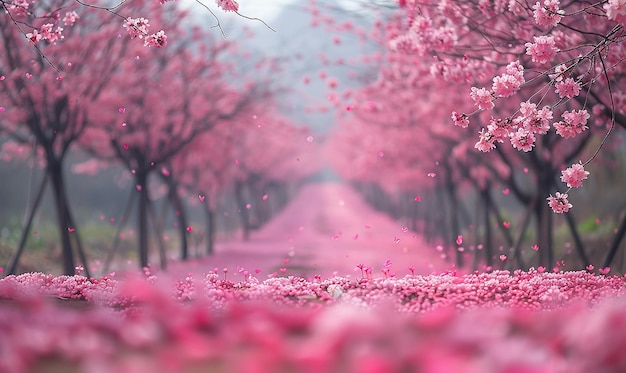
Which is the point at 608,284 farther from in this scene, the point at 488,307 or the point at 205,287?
the point at 205,287

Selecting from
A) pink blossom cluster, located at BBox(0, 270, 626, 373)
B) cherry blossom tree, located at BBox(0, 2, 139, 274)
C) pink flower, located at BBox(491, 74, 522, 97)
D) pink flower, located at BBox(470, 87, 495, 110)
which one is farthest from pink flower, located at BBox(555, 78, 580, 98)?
cherry blossom tree, located at BBox(0, 2, 139, 274)

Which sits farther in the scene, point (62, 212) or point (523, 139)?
point (62, 212)

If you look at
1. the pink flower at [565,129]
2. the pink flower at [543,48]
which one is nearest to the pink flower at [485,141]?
the pink flower at [565,129]

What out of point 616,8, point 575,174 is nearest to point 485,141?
point 575,174

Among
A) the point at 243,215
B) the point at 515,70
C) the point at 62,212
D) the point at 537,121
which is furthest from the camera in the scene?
the point at 243,215

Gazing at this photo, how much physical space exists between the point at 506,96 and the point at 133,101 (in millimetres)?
12599

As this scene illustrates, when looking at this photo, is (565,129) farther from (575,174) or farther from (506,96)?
(506,96)

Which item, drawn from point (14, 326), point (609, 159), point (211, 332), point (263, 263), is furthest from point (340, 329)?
point (609, 159)

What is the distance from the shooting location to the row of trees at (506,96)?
7465mm

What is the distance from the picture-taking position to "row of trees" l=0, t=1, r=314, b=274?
46.2 ft

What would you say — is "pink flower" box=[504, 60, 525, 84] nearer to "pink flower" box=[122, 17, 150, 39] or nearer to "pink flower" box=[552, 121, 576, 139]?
"pink flower" box=[552, 121, 576, 139]

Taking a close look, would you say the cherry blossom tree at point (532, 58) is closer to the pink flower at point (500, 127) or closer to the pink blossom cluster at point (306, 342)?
the pink flower at point (500, 127)

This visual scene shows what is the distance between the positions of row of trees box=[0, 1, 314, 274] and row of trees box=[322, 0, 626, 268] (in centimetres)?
431

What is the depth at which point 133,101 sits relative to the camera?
18281mm
